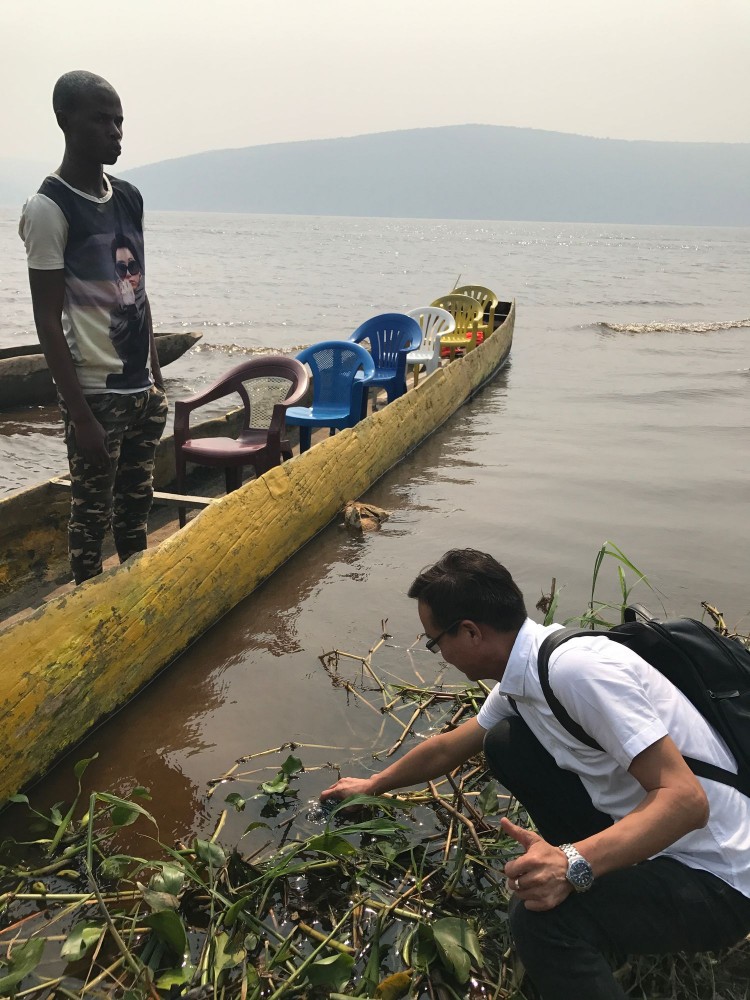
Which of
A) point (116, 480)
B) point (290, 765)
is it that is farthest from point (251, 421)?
point (290, 765)

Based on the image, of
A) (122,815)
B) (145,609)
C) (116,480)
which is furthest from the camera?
(116,480)

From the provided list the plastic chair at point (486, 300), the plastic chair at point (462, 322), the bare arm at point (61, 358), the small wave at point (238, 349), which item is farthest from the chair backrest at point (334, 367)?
the small wave at point (238, 349)

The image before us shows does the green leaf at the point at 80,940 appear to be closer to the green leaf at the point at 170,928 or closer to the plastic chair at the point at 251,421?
the green leaf at the point at 170,928

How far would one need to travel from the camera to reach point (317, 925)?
92.9 inches

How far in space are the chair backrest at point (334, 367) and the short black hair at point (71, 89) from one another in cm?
349

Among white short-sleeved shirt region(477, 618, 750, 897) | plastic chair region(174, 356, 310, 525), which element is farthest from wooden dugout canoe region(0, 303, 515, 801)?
white short-sleeved shirt region(477, 618, 750, 897)

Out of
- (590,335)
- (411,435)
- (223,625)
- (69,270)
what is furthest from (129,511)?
(590,335)

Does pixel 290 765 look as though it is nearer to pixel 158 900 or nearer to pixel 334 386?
pixel 158 900

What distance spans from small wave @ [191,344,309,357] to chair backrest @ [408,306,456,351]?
8.03 metres

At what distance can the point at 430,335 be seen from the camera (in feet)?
33.2

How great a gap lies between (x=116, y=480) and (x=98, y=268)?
41.4 inches

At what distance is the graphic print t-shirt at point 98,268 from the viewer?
A: 305 centimetres

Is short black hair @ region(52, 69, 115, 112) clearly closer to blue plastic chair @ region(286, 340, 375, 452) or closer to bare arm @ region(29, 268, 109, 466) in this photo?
bare arm @ region(29, 268, 109, 466)

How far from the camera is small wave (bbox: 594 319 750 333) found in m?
20.2
